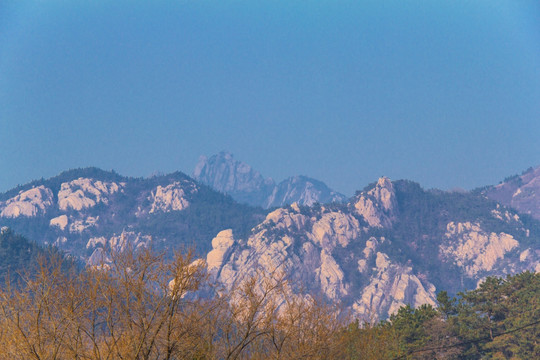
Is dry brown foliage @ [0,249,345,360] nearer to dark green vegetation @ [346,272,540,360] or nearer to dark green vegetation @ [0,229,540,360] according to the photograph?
dark green vegetation @ [0,229,540,360]

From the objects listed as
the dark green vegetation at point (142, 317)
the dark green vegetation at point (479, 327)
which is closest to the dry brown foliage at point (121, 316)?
the dark green vegetation at point (142, 317)

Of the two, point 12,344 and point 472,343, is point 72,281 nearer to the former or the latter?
point 12,344

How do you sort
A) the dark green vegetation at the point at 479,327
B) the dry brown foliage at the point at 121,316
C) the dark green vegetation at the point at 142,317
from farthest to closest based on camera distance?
the dark green vegetation at the point at 479,327 < the dark green vegetation at the point at 142,317 < the dry brown foliage at the point at 121,316

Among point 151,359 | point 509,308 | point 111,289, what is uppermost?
point 509,308

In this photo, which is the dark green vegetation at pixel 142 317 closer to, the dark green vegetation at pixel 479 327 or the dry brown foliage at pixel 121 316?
the dry brown foliage at pixel 121 316

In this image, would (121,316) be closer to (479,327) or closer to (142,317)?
(142,317)

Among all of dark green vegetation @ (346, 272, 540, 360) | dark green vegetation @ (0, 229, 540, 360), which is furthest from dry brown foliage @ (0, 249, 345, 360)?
dark green vegetation @ (346, 272, 540, 360)

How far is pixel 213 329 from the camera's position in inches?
1722

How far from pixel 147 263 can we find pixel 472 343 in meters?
59.8

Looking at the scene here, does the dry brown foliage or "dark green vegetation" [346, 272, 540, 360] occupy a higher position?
"dark green vegetation" [346, 272, 540, 360]

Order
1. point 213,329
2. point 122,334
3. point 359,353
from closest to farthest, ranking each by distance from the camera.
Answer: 1. point 122,334
2. point 213,329
3. point 359,353

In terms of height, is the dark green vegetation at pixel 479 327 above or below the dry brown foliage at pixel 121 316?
above

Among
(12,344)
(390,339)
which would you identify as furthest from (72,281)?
(390,339)

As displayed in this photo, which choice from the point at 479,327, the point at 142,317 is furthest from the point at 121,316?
the point at 479,327
